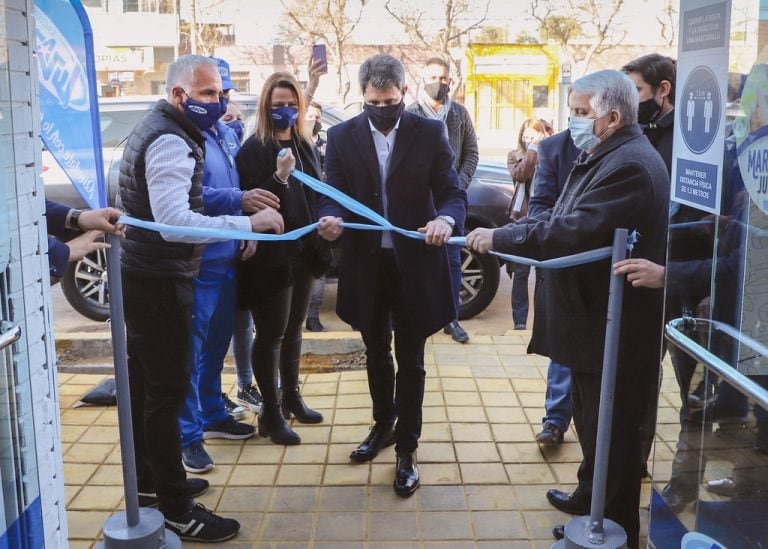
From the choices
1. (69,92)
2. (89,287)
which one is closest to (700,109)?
(69,92)

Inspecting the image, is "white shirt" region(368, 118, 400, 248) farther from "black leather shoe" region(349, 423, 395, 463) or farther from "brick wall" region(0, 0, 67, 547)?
"brick wall" region(0, 0, 67, 547)

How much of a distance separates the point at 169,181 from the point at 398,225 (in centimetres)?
117

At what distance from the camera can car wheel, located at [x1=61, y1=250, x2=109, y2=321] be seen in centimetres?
751

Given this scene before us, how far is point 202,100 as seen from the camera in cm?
353

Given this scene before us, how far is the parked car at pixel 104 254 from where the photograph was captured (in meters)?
7.51

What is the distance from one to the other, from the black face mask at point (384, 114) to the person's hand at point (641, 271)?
1457mm

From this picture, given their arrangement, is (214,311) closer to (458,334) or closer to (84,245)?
(84,245)

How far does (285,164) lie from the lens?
163 inches

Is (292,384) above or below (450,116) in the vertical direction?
below

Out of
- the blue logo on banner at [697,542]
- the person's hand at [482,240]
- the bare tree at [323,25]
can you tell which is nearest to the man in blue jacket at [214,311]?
the person's hand at [482,240]

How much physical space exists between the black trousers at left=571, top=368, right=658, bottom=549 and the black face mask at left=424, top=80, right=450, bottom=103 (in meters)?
3.43

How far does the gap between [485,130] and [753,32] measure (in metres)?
31.4

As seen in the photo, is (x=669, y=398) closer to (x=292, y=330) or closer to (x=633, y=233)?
(x=633, y=233)

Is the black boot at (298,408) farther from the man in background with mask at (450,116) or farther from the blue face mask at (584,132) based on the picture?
the blue face mask at (584,132)
